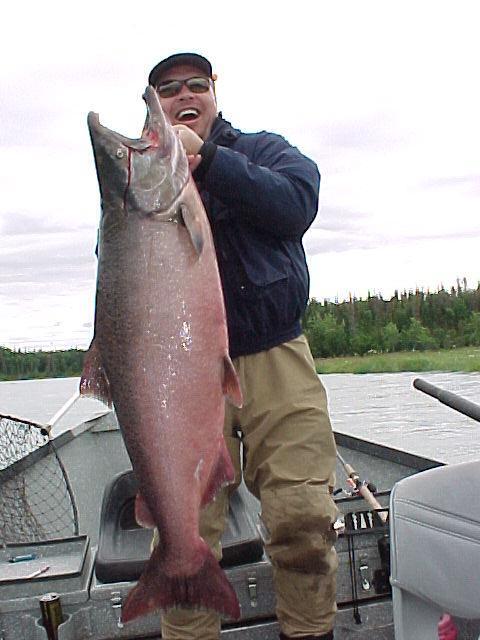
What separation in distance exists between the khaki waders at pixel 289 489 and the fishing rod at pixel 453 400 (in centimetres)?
51

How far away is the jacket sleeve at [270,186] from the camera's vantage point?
2.60m

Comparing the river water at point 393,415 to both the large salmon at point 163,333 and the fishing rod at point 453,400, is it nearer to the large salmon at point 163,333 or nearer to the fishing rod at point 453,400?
the fishing rod at point 453,400

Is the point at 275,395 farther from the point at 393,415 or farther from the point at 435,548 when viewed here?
the point at 393,415

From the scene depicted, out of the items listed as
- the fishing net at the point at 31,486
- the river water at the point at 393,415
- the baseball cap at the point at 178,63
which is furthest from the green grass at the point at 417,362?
the baseball cap at the point at 178,63

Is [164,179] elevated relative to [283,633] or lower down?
elevated

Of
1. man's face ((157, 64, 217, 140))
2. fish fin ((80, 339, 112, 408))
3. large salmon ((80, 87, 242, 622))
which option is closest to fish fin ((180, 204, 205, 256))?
large salmon ((80, 87, 242, 622))

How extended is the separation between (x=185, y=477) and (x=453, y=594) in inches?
33.7

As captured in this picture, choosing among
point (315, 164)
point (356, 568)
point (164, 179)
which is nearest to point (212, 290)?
point (164, 179)

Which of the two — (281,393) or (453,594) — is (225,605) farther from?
(281,393)

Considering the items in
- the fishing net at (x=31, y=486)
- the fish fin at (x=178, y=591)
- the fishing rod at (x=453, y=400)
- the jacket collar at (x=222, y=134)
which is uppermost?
the jacket collar at (x=222, y=134)

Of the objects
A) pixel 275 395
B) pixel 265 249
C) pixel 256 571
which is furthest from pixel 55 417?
pixel 265 249

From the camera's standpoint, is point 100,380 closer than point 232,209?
Yes

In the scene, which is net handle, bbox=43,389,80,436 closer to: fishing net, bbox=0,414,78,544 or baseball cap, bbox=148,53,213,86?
fishing net, bbox=0,414,78,544

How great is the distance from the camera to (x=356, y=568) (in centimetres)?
358
